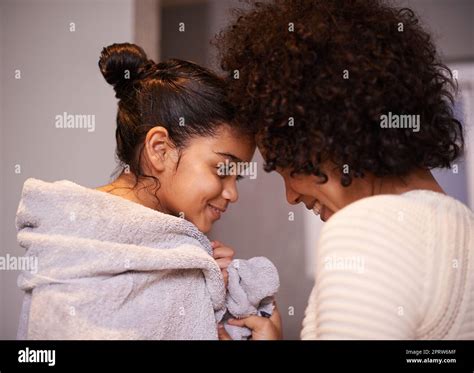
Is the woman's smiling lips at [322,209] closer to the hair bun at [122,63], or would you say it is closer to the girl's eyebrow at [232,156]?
the girl's eyebrow at [232,156]

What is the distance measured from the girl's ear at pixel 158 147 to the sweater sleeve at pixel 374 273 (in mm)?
457

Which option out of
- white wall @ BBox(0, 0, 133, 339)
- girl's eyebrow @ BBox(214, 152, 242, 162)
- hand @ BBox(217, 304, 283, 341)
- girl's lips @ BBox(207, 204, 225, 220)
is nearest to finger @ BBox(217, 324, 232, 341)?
hand @ BBox(217, 304, 283, 341)

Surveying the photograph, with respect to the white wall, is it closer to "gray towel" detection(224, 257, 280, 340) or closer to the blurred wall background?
the blurred wall background

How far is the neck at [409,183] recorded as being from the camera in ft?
2.70

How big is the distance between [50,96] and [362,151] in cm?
80

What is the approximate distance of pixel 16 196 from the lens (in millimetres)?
1224

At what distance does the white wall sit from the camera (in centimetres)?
123

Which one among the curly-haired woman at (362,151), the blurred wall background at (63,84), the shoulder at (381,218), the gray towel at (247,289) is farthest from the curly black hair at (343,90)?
the blurred wall background at (63,84)

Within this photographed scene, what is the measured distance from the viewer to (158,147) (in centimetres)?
105

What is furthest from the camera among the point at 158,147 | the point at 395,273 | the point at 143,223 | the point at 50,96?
the point at 50,96

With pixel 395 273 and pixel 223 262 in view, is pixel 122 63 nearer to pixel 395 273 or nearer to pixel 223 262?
pixel 223 262

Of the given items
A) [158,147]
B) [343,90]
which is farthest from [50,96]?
[343,90]

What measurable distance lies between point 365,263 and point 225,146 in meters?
0.45
